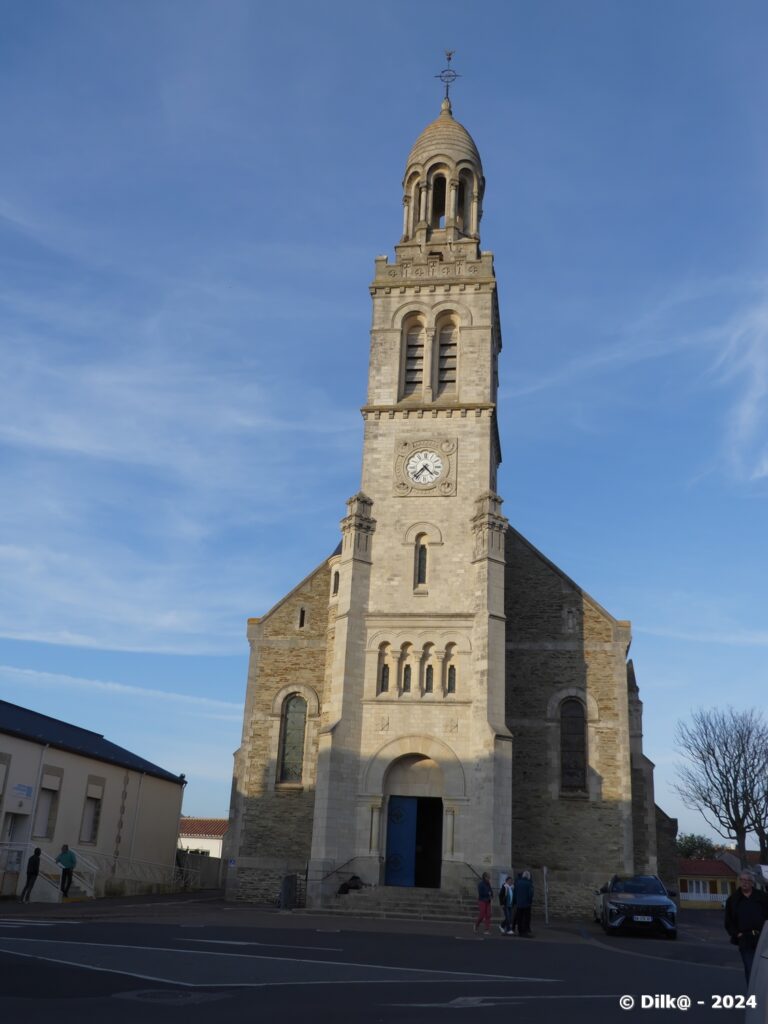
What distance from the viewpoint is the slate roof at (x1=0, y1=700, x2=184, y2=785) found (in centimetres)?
2783

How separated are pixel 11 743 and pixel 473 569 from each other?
46.7ft

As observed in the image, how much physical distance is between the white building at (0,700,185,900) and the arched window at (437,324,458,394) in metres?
17.0

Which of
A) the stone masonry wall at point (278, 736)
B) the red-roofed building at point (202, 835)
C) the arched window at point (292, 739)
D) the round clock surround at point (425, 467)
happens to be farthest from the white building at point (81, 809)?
the red-roofed building at point (202, 835)

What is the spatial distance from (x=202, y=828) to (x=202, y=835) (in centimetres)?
198

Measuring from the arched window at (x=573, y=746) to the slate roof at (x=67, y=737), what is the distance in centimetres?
1526

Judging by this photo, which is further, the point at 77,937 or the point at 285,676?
the point at 285,676

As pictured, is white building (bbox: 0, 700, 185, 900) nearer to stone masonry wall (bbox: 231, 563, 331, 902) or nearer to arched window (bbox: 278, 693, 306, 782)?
stone masonry wall (bbox: 231, 563, 331, 902)

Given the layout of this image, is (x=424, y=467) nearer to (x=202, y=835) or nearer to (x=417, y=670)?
(x=417, y=670)

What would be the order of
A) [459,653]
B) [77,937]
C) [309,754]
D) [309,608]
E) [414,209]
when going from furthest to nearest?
[414,209], [309,608], [309,754], [459,653], [77,937]

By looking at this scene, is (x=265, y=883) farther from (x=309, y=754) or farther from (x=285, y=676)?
(x=285, y=676)

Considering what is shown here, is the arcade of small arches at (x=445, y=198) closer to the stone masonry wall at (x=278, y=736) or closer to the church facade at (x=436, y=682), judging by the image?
the church facade at (x=436, y=682)

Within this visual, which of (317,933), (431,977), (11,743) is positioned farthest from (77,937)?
(11,743)

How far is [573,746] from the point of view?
29.1 m

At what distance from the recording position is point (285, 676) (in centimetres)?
3119
